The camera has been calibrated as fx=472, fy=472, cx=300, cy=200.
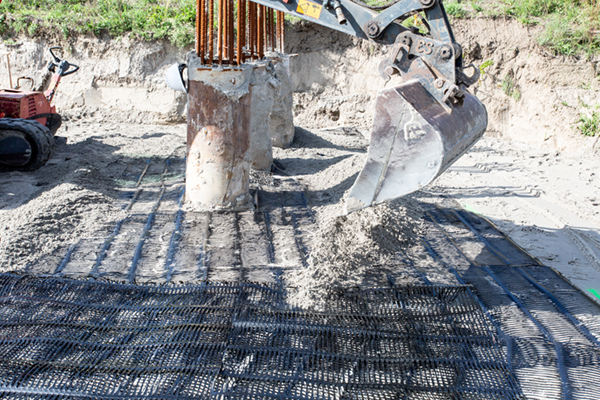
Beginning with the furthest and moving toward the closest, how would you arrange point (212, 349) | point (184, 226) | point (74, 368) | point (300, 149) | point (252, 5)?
point (300, 149), point (252, 5), point (184, 226), point (212, 349), point (74, 368)

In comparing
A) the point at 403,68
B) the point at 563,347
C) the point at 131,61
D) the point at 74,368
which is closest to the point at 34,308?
the point at 74,368

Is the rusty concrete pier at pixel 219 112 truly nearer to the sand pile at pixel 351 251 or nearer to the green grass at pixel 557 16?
the sand pile at pixel 351 251

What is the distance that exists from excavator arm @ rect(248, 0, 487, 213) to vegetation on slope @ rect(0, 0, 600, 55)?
876 centimetres

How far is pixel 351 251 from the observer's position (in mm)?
4570

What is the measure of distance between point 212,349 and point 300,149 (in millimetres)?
6146

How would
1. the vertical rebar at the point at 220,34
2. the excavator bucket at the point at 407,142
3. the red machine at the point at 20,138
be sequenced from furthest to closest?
the red machine at the point at 20,138
the vertical rebar at the point at 220,34
the excavator bucket at the point at 407,142

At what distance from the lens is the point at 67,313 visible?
3.54 meters

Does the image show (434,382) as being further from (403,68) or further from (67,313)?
(67,313)

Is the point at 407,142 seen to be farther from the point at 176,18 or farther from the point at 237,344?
the point at 176,18

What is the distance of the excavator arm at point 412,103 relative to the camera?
3311 mm

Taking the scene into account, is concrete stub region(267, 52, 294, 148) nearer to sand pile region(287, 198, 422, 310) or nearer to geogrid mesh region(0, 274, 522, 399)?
sand pile region(287, 198, 422, 310)

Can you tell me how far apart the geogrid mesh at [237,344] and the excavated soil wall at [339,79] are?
8235mm

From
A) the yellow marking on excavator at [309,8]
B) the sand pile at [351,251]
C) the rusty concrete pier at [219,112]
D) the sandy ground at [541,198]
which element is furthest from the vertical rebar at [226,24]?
the sandy ground at [541,198]

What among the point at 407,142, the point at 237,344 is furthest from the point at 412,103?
the point at 237,344
